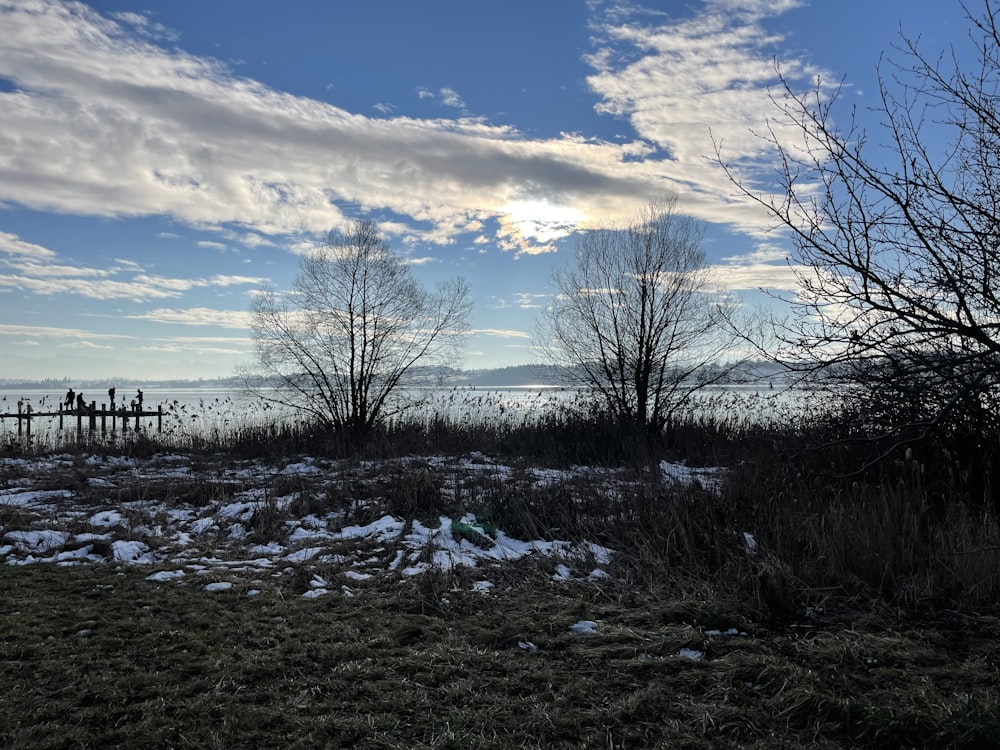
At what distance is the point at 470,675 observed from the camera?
371 cm

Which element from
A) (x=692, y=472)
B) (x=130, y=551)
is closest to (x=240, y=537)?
(x=130, y=551)

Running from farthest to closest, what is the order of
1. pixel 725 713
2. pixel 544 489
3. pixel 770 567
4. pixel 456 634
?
1. pixel 544 489
2. pixel 770 567
3. pixel 456 634
4. pixel 725 713

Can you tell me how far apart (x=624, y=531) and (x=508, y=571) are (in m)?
1.55

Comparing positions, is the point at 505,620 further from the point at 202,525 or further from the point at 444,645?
the point at 202,525

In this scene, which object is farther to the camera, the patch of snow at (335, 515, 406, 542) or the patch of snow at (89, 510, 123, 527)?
the patch of snow at (89, 510, 123, 527)

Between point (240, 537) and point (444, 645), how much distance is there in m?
4.27

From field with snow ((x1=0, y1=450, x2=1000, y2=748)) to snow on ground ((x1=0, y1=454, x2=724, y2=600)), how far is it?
0.14 feet

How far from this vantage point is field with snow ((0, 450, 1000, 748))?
305 centimetres

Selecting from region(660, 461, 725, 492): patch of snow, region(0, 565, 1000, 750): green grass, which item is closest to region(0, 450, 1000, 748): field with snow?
region(0, 565, 1000, 750): green grass

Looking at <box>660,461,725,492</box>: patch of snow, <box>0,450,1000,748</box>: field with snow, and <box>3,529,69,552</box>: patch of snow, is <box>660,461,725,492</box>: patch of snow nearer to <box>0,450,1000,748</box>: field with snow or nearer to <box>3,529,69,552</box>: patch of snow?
<box>0,450,1000,748</box>: field with snow

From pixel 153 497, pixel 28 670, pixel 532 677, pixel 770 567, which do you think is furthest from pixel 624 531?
pixel 153 497

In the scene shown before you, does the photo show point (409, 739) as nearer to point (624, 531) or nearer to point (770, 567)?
point (770, 567)

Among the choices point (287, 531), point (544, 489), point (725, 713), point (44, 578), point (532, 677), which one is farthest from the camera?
point (544, 489)

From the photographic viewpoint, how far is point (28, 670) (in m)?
3.68
